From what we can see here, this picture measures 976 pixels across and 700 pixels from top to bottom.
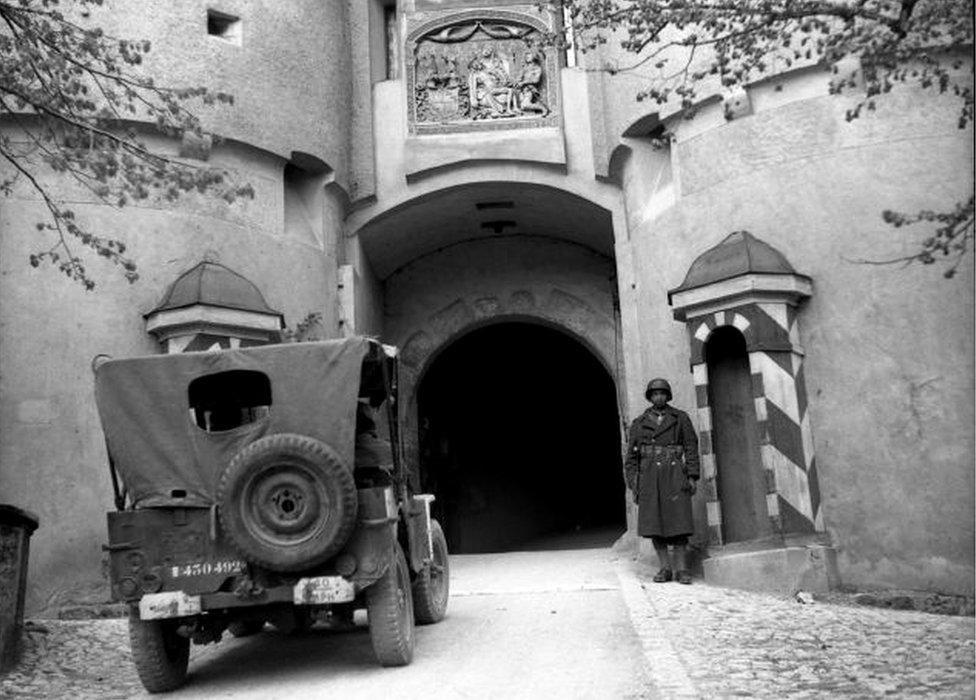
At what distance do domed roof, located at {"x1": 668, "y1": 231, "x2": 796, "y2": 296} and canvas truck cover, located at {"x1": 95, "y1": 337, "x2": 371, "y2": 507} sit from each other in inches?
195

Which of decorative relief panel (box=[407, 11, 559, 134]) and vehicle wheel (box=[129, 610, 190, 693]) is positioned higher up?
decorative relief panel (box=[407, 11, 559, 134])

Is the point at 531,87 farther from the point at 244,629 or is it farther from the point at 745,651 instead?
the point at 745,651

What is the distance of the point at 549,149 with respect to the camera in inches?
556

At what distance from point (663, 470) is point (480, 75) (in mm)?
6646

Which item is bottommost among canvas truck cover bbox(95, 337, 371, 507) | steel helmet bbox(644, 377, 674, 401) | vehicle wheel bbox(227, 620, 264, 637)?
vehicle wheel bbox(227, 620, 264, 637)

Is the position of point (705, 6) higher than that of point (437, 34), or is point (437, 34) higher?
point (437, 34)

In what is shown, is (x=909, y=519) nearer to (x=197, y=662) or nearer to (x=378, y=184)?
(x=197, y=662)

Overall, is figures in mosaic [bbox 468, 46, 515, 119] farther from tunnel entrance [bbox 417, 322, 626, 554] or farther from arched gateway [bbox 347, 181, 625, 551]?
tunnel entrance [bbox 417, 322, 626, 554]

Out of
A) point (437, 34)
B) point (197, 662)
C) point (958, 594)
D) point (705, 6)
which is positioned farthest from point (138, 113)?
point (958, 594)

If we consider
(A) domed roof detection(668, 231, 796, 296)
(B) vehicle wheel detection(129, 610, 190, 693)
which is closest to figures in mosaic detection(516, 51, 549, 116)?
(A) domed roof detection(668, 231, 796, 296)

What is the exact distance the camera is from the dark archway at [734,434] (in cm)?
1090

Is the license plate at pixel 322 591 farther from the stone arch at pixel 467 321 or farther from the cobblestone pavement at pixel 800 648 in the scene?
the stone arch at pixel 467 321

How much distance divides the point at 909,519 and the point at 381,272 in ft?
29.9

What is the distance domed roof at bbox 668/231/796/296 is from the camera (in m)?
10.5
